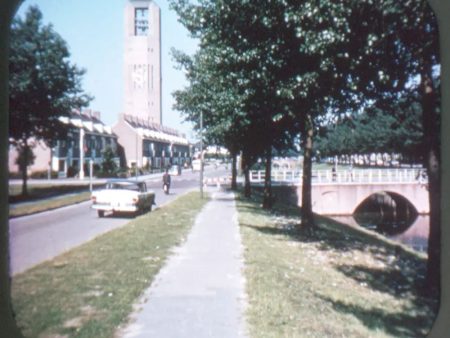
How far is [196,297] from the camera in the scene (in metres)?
6.25

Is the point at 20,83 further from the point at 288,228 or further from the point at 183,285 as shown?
the point at 288,228

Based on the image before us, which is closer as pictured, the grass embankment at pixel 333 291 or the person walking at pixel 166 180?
the grass embankment at pixel 333 291

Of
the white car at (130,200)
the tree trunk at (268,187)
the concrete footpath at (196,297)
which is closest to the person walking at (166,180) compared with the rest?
the tree trunk at (268,187)

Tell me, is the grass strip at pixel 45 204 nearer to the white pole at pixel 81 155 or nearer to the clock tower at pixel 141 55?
the white pole at pixel 81 155

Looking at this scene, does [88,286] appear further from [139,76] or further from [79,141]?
[139,76]

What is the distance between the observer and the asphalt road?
15.8ft

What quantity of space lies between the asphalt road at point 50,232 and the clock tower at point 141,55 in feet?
6.46

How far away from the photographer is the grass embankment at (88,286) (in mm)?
4969

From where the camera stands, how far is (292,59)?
9.93 m

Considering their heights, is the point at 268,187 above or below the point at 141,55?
below

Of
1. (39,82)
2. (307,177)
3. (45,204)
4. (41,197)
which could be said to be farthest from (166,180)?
(39,82)

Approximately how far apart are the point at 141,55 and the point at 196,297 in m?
3.55

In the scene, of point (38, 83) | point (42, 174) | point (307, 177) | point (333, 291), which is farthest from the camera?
point (307, 177)

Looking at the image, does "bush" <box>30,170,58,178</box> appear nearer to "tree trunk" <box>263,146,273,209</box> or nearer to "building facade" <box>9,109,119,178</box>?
"building facade" <box>9,109,119,178</box>
